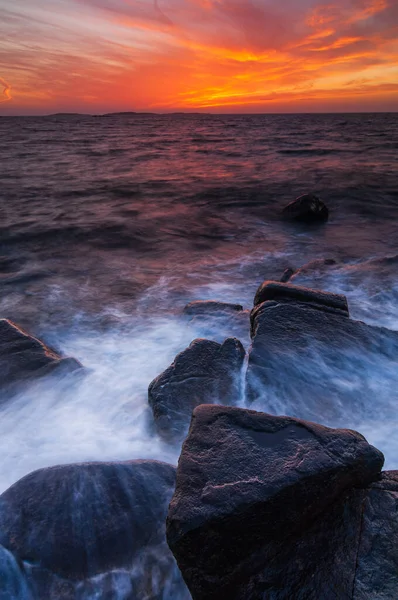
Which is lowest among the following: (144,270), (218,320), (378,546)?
(144,270)

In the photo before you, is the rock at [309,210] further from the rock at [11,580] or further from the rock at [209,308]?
the rock at [11,580]

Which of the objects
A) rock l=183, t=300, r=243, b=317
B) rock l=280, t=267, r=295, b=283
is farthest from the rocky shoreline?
rock l=280, t=267, r=295, b=283

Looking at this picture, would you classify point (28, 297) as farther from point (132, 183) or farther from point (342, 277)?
point (132, 183)

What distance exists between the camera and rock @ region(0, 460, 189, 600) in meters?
2.13

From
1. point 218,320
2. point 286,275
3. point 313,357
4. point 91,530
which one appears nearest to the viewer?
point 91,530

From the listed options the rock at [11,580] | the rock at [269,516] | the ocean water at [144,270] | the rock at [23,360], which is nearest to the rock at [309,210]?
the ocean water at [144,270]

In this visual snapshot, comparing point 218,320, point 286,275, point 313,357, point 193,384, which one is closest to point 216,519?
Result: point 193,384

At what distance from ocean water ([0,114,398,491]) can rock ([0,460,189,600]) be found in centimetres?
51

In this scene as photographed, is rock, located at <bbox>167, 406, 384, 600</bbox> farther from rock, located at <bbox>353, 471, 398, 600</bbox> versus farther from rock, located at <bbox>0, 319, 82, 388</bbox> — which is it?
rock, located at <bbox>0, 319, 82, 388</bbox>

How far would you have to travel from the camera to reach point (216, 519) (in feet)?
5.57

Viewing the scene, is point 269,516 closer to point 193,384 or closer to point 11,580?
point 11,580

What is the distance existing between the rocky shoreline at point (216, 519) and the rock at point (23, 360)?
4.56 feet

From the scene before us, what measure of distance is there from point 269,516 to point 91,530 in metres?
1.14

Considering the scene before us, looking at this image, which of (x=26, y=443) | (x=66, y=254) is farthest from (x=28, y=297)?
(x=26, y=443)
